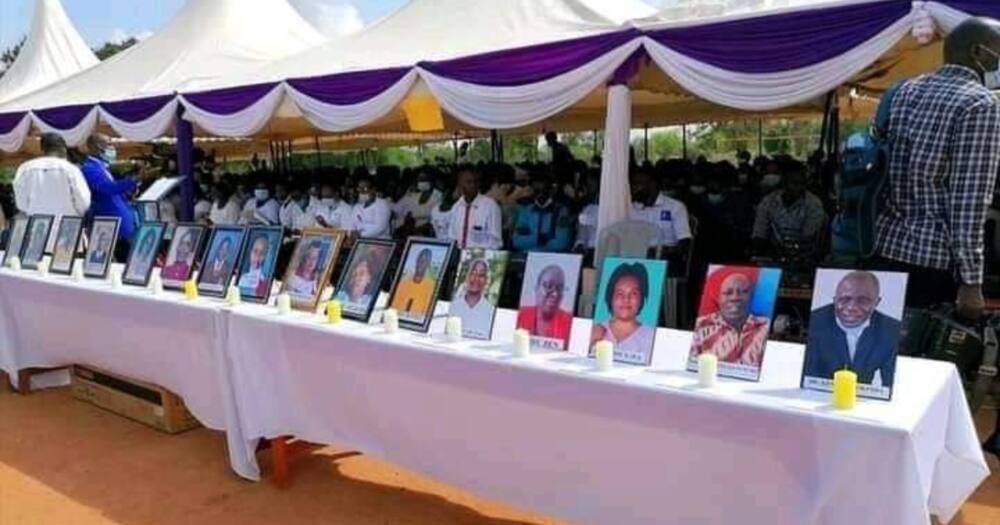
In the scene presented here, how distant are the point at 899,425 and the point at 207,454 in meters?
3.00

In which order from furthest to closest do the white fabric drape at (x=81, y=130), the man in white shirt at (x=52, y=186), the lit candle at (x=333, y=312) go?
the white fabric drape at (x=81, y=130), the man in white shirt at (x=52, y=186), the lit candle at (x=333, y=312)

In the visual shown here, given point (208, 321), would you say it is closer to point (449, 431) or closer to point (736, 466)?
point (449, 431)

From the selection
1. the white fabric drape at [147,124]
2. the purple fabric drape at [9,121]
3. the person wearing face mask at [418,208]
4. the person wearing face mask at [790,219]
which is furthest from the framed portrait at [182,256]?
the purple fabric drape at [9,121]

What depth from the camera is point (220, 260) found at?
3.60 metres

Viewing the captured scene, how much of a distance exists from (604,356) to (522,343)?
0.94 feet

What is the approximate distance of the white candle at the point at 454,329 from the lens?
2.62 meters

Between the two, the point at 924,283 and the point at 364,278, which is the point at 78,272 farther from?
the point at 924,283

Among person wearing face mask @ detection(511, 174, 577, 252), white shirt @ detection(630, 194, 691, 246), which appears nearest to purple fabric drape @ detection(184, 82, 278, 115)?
person wearing face mask @ detection(511, 174, 577, 252)

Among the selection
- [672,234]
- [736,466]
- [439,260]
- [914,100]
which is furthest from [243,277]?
[672,234]

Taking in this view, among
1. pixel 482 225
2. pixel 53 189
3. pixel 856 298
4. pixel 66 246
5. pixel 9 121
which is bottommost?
pixel 66 246

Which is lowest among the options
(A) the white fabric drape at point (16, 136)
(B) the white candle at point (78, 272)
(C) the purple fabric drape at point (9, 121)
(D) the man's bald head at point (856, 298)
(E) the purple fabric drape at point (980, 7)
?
(B) the white candle at point (78, 272)

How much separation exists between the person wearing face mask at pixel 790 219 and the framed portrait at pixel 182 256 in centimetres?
408

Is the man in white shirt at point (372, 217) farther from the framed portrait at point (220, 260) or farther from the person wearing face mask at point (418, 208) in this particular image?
the framed portrait at point (220, 260)

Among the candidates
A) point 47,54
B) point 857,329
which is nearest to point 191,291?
point 857,329
